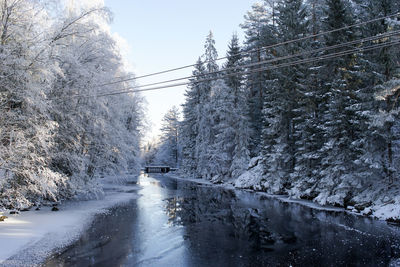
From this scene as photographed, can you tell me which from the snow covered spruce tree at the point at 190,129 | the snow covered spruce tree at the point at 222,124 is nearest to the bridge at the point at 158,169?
the snow covered spruce tree at the point at 190,129

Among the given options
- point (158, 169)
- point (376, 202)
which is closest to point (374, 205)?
point (376, 202)

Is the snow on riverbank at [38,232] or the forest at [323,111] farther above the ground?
the forest at [323,111]

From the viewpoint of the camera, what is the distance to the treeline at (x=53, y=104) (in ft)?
33.3

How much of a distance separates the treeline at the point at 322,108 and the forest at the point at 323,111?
0.07 meters

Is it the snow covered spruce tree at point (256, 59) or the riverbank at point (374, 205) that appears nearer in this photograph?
the riverbank at point (374, 205)

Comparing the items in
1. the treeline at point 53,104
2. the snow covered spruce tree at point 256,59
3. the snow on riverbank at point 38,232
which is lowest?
the snow on riverbank at point 38,232

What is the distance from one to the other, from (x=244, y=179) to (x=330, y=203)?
1203 centimetres

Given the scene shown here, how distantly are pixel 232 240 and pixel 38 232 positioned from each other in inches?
276

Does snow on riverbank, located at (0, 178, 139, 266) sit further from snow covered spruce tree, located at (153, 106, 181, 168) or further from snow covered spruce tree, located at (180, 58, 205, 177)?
snow covered spruce tree, located at (153, 106, 181, 168)

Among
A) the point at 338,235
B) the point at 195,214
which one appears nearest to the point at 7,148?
the point at 195,214

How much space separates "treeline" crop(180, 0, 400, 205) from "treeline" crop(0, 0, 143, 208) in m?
6.51

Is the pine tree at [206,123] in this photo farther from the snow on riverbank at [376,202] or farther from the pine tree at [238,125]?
the snow on riverbank at [376,202]

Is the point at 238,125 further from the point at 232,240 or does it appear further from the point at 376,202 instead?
the point at 232,240

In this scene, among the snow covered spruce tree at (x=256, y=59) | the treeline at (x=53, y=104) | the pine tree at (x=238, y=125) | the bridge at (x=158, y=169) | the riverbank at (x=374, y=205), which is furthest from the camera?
the bridge at (x=158, y=169)
